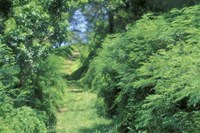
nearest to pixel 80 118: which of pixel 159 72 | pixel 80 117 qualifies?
pixel 80 117

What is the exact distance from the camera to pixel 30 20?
1336 centimetres

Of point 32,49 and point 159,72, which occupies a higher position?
point 32,49

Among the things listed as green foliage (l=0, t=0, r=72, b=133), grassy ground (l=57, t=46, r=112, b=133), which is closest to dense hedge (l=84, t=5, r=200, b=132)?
green foliage (l=0, t=0, r=72, b=133)

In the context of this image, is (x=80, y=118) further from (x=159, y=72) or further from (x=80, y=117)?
(x=159, y=72)

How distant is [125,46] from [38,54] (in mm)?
2836

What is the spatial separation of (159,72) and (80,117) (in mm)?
12455

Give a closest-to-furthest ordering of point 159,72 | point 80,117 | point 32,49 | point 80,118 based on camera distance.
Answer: point 159,72 < point 32,49 < point 80,118 < point 80,117

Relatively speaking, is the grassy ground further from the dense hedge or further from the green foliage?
the dense hedge

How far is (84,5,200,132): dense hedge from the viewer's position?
7.82 metres

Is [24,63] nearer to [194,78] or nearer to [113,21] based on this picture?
[194,78]

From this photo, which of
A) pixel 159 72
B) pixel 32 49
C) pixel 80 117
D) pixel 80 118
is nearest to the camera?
pixel 159 72

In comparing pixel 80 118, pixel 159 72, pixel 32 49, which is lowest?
pixel 80 118

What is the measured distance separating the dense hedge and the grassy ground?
2423 millimetres

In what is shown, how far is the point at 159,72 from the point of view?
888 cm
